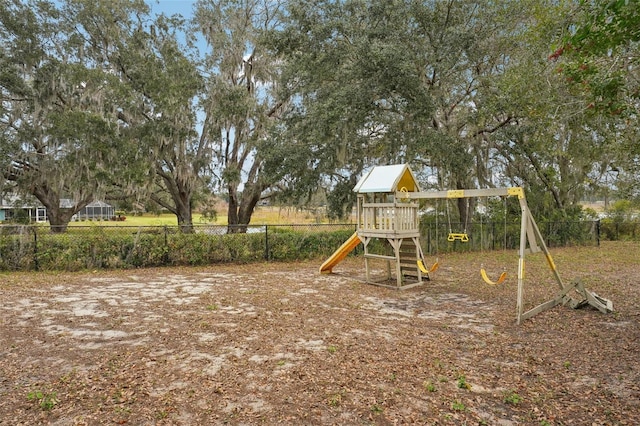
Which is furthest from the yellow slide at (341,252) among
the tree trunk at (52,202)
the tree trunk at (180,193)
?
the tree trunk at (52,202)

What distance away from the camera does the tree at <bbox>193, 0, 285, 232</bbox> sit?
13.7 metres

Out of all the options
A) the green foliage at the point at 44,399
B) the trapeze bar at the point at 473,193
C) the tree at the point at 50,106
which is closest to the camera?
the green foliage at the point at 44,399

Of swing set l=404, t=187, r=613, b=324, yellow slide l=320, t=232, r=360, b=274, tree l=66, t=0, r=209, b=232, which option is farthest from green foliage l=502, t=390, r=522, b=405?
tree l=66, t=0, r=209, b=232

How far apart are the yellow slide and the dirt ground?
149 centimetres

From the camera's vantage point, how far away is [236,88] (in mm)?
13469

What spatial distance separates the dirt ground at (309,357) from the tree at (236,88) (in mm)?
8076

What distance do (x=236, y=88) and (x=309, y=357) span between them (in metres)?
11.6

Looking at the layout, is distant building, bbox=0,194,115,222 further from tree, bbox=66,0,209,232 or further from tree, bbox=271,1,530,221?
tree, bbox=271,1,530,221

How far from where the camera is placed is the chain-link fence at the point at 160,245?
872 cm

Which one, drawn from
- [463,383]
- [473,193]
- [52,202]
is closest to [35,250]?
[52,202]

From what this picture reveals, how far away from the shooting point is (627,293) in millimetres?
6730

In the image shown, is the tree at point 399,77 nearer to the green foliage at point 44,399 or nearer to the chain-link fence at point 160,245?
the chain-link fence at point 160,245

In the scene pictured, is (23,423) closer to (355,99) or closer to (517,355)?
(517,355)

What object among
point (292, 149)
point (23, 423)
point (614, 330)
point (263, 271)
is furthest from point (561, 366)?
point (292, 149)
